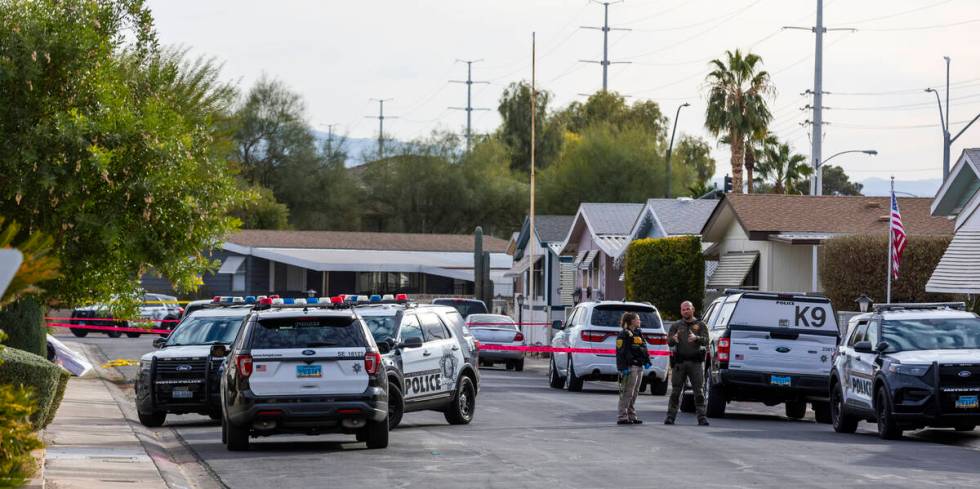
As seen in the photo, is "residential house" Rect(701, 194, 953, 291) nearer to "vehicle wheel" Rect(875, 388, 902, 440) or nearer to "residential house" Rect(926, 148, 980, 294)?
"residential house" Rect(926, 148, 980, 294)

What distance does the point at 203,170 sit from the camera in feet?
61.2

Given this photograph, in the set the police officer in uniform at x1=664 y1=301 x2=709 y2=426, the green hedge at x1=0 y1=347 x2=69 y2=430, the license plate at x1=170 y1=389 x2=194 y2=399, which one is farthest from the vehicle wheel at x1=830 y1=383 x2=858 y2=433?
the green hedge at x1=0 y1=347 x2=69 y2=430

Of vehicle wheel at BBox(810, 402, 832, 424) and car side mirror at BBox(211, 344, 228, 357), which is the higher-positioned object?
car side mirror at BBox(211, 344, 228, 357)

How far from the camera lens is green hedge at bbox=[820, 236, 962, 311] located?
116 ft

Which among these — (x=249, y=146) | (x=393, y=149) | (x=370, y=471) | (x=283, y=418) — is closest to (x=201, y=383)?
(x=283, y=418)

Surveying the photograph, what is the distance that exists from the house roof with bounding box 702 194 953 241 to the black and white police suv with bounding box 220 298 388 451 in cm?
2545

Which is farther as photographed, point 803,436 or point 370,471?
point 803,436

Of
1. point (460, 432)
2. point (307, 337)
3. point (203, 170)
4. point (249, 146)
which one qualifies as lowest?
point (460, 432)

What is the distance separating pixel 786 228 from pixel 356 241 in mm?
44518

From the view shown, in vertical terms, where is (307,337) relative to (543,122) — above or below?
below

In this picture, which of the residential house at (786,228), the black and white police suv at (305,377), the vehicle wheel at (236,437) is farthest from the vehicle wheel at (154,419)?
the residential house at (786,228)

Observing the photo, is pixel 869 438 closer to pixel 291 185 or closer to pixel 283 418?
pixel 283 418

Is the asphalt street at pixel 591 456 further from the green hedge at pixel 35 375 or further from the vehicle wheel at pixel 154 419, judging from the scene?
the green hedge at pixel 35 375

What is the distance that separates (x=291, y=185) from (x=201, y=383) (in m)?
72.0
